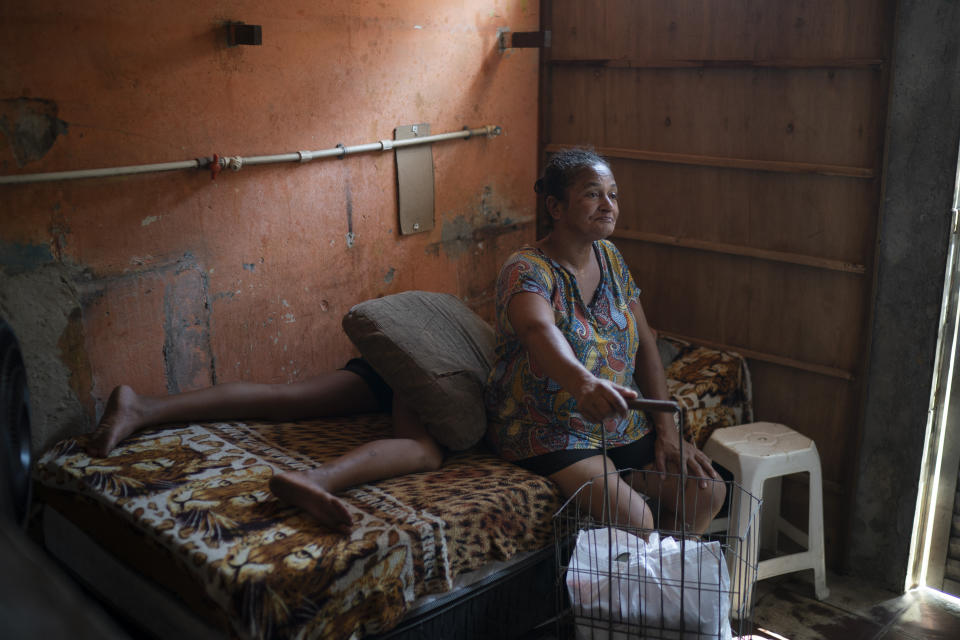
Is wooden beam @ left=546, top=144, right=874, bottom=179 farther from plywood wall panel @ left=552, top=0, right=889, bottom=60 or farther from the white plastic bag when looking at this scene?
the white plastic bag

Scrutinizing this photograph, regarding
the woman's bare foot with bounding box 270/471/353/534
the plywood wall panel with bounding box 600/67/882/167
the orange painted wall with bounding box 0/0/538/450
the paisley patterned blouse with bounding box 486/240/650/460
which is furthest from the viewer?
the plywood wall panel with bounding box 600/67/882/167

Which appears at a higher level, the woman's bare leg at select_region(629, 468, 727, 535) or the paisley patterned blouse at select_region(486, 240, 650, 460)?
the paisley patterned blouse at select_region(486, 240, 650, 460)

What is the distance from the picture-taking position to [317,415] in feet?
9.11

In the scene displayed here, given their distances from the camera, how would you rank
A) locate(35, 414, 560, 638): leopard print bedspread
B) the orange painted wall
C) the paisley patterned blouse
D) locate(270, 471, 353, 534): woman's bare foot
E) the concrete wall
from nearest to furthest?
locate(35, 414, 560, 638): leopard print bedspread → locate(270, 471, 353, 534): woman's bare foot → the orange painted wall → the paisley patterned blouse → the concrete wall

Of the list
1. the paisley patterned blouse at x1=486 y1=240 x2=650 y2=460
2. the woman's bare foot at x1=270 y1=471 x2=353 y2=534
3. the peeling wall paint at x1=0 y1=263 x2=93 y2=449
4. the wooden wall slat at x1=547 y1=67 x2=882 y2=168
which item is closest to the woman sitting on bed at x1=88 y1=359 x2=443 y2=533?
the woman's bare foot at x1=270 y1=471 x2=353 y2=534

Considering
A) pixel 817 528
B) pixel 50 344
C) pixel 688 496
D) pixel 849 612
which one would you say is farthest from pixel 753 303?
pixel 50 344

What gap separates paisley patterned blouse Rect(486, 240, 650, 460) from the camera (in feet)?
7.88

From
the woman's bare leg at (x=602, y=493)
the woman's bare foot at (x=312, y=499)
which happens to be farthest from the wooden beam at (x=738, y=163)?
the woman's bare foot at (x=312, y=499)

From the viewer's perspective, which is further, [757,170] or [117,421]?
[757,170]

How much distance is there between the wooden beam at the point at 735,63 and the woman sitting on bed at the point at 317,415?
1642 millimetres

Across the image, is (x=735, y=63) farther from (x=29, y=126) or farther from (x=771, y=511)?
(x=29, y=126)

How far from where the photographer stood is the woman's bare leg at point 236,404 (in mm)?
2344

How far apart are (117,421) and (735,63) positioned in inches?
96.1

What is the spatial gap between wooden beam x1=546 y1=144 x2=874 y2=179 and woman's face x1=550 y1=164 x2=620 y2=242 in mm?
859
